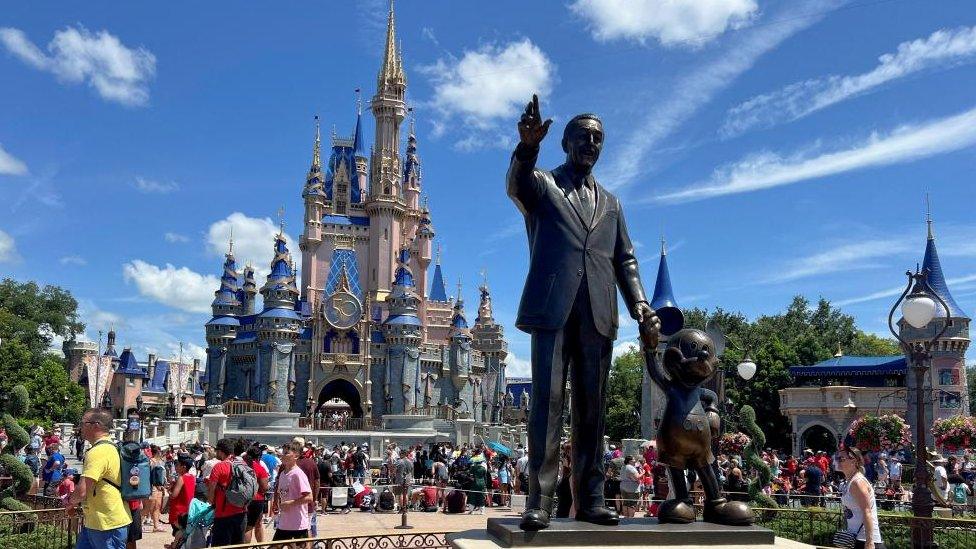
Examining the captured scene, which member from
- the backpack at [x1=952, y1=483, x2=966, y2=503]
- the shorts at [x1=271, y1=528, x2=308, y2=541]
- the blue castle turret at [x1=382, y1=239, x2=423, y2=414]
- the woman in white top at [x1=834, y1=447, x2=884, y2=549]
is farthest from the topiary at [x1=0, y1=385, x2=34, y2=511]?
the blue castle turret at [x1=382, y1=239, x2=423, y2=414]

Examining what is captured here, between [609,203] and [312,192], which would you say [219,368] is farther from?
[609,203]

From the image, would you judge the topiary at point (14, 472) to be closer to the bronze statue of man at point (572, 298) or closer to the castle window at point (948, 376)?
the bronze statue of man at point (572, 298)

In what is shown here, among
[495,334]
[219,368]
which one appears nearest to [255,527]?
[219,368]

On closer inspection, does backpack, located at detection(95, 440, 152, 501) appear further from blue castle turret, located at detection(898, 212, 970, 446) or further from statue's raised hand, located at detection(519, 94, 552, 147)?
blue castle turret, located at detection(898, 212, 970, 446)

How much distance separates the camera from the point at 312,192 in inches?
2438

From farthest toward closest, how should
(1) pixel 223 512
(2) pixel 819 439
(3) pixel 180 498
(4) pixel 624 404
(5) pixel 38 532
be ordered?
(4) pixel 624 404 → (2) pixel 819 439 → (3) pixel 180 498 → (5) pixel 38 532 → (1) pixel 223 512

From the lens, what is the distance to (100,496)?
5.84m

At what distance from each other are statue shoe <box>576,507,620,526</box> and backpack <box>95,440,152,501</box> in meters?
3.39

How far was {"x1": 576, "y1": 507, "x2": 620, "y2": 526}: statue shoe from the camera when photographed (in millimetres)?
5078

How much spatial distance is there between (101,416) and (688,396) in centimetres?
427

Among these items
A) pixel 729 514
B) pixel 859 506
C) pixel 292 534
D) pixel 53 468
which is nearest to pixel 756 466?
pixel 859 506

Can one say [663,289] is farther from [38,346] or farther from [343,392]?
[38,346]

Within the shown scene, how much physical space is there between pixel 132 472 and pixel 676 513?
4059 millimetres

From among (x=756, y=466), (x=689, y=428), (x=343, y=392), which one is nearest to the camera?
(x=689, y=428)
